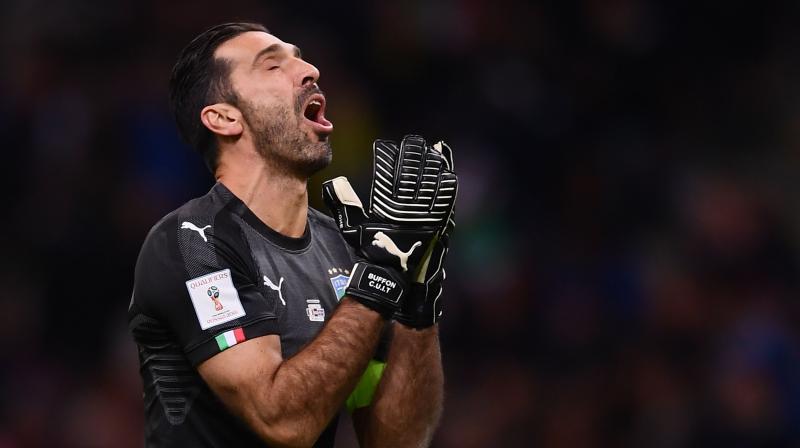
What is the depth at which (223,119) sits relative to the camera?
13.4 feet

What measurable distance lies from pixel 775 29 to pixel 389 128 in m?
3.24

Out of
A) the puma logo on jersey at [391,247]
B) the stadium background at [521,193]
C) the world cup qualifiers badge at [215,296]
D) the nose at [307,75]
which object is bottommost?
the stadium background at [521,193]

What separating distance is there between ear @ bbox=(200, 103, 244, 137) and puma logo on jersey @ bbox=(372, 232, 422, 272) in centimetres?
65

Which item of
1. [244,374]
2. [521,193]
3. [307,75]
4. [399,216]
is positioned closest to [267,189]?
[307,75]

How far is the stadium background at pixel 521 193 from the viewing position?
26.5 ft

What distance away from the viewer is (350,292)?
3643mm

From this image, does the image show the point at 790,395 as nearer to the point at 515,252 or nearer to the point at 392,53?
the point at 515,252

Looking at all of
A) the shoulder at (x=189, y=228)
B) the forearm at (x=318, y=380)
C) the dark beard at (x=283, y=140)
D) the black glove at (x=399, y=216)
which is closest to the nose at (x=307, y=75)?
the dark beard at (x=283, y=140)

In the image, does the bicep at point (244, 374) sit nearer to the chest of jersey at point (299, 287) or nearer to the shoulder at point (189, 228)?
the chest of jersey at point (299, 287)

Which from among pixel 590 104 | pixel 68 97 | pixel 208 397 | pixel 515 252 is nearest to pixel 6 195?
pixel 68 97

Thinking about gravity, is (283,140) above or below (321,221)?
above

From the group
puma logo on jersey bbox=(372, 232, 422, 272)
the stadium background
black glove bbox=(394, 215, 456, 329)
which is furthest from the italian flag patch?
the stadium background

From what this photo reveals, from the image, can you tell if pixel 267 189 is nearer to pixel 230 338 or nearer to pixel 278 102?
pixel 278 102

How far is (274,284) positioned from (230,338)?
0.31 metres
